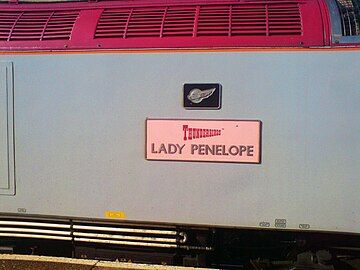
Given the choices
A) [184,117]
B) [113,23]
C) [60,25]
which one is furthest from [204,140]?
[60,25]

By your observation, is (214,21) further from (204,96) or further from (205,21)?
(204,96)

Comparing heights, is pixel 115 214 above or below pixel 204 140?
below

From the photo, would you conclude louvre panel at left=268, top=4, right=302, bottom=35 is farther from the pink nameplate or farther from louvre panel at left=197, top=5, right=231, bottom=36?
the pink nameplate

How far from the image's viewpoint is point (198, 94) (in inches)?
135

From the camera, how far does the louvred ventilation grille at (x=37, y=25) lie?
3779mm

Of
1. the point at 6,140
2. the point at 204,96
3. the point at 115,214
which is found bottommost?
the point at 115,214

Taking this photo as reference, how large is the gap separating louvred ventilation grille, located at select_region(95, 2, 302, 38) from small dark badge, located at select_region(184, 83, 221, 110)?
1.44 ft

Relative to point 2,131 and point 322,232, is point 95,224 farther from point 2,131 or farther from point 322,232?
point 322,232

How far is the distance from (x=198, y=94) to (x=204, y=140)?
38 centimetres

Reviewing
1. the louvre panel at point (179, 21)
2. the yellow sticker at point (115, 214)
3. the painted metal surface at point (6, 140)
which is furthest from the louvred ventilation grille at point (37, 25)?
the yellow sticker at point (115, 214)

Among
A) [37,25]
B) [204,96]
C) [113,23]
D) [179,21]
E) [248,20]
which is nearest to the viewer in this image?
[204,96]

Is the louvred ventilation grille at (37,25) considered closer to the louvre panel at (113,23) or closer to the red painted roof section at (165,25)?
the red painted roof section at (165,25)

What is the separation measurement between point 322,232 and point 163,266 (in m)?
1.36

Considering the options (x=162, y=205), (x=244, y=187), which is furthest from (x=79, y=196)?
(x=244, y=187)
